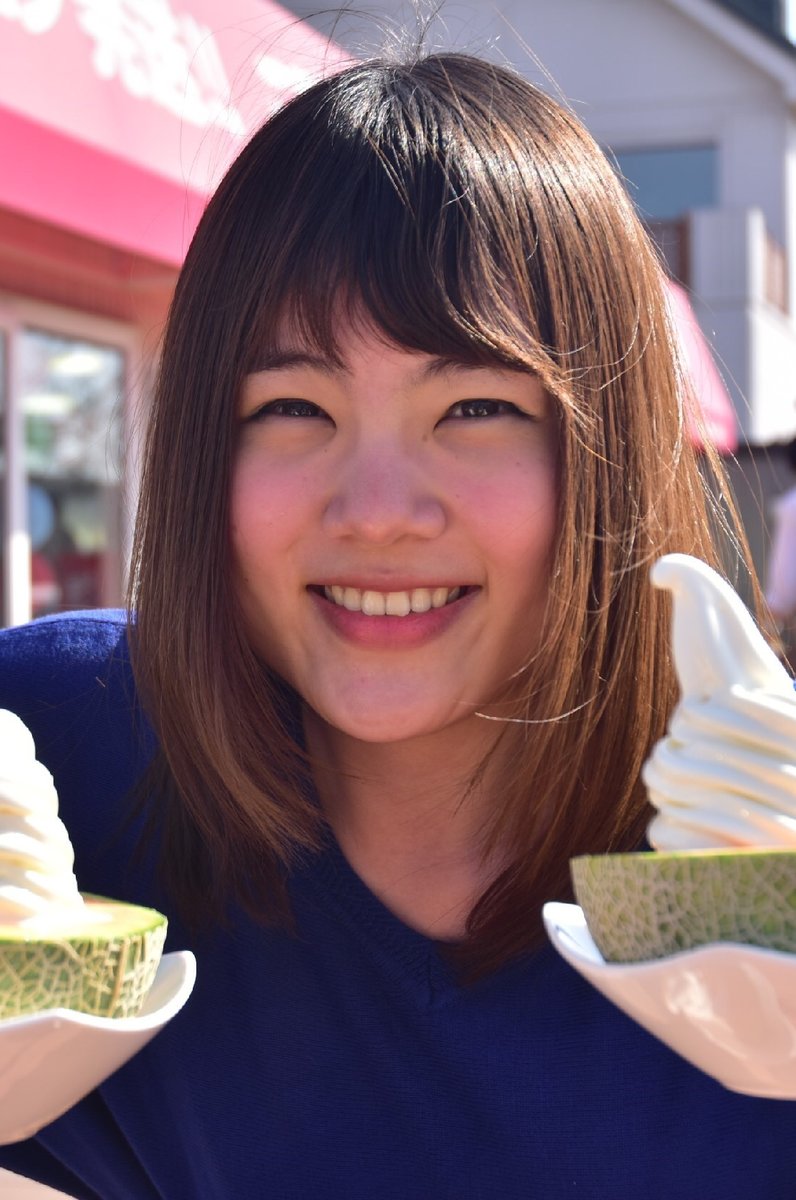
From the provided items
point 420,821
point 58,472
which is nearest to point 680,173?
point 58,472

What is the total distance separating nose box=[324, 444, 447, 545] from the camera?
1.45 metres

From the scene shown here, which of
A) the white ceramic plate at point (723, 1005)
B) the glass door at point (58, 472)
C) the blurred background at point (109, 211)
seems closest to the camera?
the white ceramic plate at point (723, 1005)

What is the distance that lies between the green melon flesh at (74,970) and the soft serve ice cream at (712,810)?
394 mm

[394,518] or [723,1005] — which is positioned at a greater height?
[394,518]

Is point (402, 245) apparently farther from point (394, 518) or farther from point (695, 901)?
point (695, 901)

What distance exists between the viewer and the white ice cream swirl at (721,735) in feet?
3.82

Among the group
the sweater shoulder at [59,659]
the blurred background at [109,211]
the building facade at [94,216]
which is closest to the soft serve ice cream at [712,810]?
the blurred background at [109,211]

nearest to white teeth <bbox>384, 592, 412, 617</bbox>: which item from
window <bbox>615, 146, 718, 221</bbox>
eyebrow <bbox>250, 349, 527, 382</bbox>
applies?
eyebrow <bbox>250, 349, 527, 382</bbox>

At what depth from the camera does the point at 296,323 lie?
1.56m

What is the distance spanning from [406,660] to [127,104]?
10.8ft

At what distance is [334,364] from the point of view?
1524 millimetres

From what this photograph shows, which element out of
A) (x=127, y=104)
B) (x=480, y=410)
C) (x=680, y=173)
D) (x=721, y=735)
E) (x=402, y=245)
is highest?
(x=680, y=173)

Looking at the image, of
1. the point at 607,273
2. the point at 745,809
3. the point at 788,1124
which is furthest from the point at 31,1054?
the point at 607,273

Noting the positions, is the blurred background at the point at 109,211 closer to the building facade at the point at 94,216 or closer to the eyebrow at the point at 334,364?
the building facade at the point at 94,216
